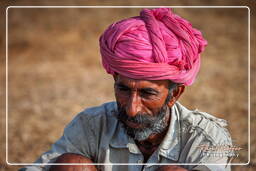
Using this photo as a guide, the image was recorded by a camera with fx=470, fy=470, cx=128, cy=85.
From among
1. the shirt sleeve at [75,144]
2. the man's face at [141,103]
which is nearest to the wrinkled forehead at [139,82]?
the man's face at [141,103]

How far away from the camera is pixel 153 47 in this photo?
3.27m

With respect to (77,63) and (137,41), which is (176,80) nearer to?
(137,41)

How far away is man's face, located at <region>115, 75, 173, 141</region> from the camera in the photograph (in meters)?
3.29

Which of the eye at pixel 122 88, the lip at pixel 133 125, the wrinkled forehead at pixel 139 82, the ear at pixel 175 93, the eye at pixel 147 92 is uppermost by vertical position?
the wrinkled forehead at pixel 139 82

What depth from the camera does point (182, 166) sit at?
3.41 m

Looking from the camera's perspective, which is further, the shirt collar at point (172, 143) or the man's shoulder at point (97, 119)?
the man's shoulder at point (97, 119)

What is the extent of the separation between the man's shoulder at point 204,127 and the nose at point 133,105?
1.56 ft

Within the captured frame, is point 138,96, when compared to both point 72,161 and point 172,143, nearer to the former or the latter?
point 172,143

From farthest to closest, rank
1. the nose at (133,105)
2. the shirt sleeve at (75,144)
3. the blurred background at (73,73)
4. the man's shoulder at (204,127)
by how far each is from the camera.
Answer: the blurred background at (73,73), the shirt sleeve at (75,144), the man's shoulder at (204,127), the nose at (133,105)

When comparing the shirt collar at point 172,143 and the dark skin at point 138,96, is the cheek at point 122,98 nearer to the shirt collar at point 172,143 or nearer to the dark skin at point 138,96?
the dark skin at point 138,96

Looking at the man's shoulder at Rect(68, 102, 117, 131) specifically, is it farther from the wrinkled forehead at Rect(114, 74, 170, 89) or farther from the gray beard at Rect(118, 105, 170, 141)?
the wrinkled forehead at Rect(114, 74, 170, 89)

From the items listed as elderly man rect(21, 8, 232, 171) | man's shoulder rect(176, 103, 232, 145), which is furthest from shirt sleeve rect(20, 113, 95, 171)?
man's shoulder rect(176, 103, 232, 145)

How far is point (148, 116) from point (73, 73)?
Result: 6240mm

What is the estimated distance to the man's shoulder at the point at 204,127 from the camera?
3.43 meters
